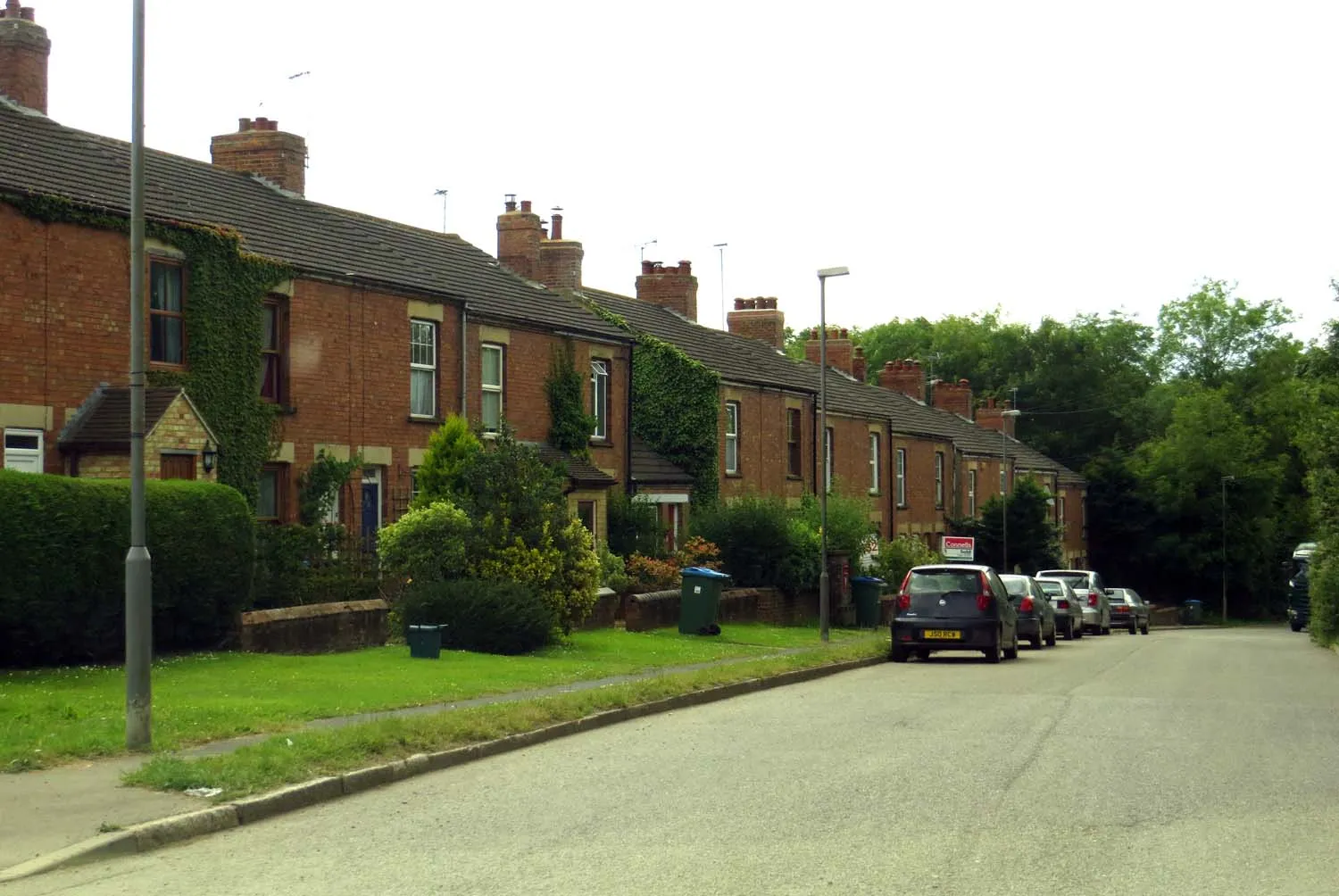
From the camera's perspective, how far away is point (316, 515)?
25547 mm

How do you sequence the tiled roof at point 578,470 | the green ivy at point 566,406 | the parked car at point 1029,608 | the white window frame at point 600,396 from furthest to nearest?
the white window frame at point 600,396 → the green ivy at point 566,406 → the tiled roof at point 578,470 → the parked car at point 1029,608

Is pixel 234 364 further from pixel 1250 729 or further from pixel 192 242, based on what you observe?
pixel 1250 729

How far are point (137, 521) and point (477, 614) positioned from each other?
1052cm

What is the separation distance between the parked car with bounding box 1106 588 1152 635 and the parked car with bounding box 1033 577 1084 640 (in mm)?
11731

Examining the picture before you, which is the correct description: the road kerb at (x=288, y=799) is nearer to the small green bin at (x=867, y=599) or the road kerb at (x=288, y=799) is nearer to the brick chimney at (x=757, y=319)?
the small green bin at (x=867, y=599)

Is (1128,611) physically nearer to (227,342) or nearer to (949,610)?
(949,610)

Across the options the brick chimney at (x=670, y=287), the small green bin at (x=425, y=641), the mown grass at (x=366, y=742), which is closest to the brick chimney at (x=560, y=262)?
the brick chimney at (x=670, y=287)

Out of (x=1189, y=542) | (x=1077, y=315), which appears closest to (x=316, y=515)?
(x=1189, y=542)

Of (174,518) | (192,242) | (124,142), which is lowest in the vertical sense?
(174,518)

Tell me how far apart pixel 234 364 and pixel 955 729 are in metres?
14.0

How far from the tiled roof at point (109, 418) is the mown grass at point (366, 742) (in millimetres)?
8415

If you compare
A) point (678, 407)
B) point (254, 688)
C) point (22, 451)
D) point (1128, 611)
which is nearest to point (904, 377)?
point (1128, 611)

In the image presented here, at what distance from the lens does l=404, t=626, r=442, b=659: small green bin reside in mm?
19891

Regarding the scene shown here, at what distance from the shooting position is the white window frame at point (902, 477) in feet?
181
